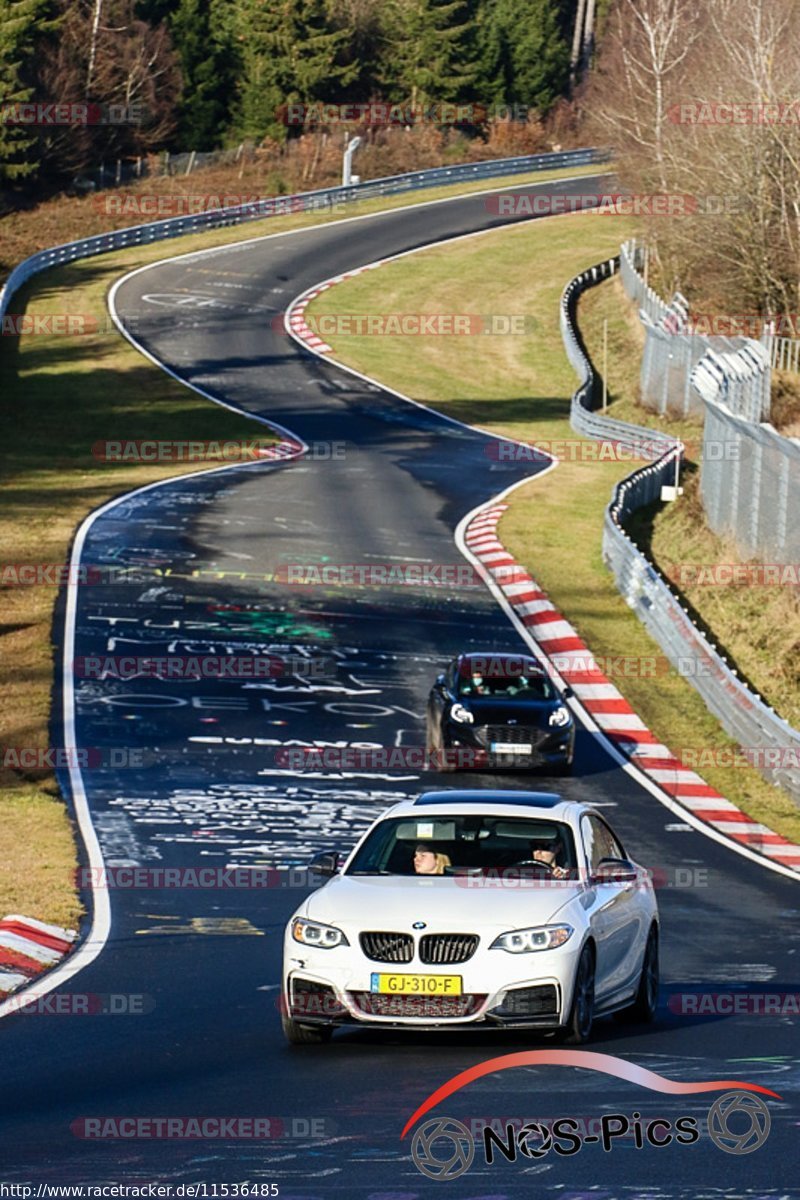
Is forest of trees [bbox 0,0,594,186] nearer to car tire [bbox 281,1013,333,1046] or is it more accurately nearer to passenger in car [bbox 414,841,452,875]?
passenger in car [bbox 414,841,452,875]

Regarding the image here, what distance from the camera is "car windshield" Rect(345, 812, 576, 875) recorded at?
12.6 meters

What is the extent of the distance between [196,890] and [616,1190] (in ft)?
36.0

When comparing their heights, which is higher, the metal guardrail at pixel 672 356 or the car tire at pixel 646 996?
the car tire at pixel 646 996

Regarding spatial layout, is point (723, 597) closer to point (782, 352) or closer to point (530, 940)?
point (782, 352)

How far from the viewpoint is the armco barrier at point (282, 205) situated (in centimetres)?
7906

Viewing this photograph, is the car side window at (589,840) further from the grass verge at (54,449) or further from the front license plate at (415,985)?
the grass verge at (54,449)

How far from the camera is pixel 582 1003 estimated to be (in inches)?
460

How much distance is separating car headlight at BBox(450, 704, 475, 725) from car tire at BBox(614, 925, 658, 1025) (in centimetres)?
1261

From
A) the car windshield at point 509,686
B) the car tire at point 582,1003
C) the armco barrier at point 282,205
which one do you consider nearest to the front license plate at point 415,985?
the car tire at point 582,1003

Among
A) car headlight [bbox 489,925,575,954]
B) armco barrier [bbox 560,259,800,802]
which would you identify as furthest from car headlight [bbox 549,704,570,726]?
car headlight [bbox 489,925,575,954]

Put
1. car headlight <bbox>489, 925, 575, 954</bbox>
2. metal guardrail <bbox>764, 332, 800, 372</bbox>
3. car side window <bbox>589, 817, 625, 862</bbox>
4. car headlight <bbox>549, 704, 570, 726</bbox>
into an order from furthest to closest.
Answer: metal guardrail <bbox>764, 332, 800, 372</bbox>, car headlight <bbox>549, 704, 570, 726</bbox>, car side window <bbox>589, 817, 625, 862</bbox>, car headlight <bbox>489, 925, 575, 954</bbox>

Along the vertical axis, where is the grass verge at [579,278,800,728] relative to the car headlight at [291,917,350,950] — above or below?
below

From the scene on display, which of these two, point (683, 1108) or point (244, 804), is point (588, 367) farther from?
point (683, 1108)

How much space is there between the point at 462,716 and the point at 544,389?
40.4 meters
